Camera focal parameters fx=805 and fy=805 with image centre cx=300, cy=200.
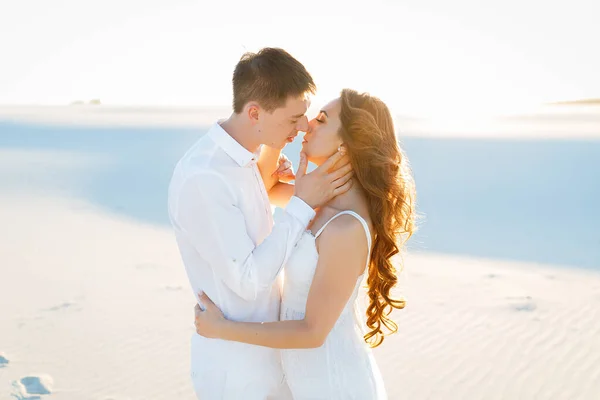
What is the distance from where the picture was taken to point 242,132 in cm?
372

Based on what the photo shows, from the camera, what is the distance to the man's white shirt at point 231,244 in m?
3.42

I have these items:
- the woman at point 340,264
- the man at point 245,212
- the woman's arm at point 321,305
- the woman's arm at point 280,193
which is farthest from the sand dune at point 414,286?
the woman's arm at point 321,305

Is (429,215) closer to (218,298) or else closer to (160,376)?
(160,376)

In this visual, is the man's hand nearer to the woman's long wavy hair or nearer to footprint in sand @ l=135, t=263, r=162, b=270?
the woman's long wavy hair

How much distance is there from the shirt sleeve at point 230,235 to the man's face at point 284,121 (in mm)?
363

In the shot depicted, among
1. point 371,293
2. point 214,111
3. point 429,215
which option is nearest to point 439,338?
point 371,293

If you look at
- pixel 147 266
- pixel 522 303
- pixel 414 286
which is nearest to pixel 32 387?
pixel 147 266

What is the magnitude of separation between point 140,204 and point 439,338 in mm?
9830

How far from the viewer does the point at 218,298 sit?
3.69 m

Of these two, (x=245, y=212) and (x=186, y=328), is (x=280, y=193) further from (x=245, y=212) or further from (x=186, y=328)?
(x=186, y=328)

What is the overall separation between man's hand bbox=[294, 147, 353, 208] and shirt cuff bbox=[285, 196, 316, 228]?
31mm

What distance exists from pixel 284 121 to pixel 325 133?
245mm

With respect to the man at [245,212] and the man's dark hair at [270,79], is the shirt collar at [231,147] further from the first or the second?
the man's dark hair at [270,79]

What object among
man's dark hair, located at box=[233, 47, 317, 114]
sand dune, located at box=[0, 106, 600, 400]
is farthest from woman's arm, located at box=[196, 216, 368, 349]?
sand dune, located at box=[0, 106, 600, 400]
